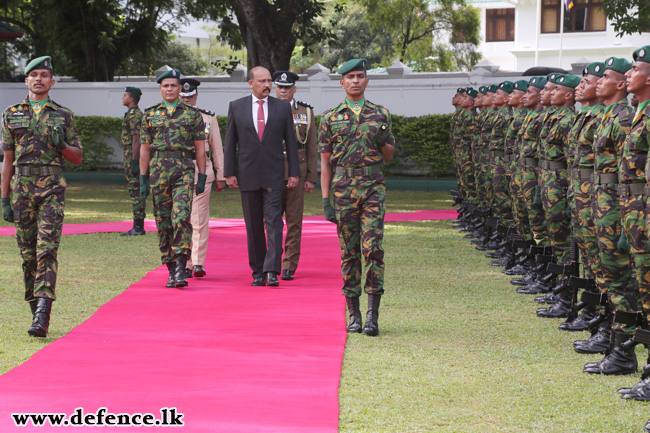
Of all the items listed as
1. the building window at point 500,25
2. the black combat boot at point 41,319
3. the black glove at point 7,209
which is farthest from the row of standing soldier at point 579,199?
the building window at point 500,25

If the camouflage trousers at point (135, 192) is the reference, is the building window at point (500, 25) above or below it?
above

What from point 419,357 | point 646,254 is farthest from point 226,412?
point 646,254

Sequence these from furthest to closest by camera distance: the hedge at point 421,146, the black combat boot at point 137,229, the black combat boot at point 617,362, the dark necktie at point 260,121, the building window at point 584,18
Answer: the building window at point 584,18 < the hedge at point 421,146 < the black combat boot at point 137,229 < the dark necktie at point 260,121 < the black combat boot at point 617,362

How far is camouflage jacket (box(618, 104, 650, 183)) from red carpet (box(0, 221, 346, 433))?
2.39m

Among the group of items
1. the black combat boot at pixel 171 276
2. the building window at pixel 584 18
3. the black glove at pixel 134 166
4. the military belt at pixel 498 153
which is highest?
the building window at pixel 584 18

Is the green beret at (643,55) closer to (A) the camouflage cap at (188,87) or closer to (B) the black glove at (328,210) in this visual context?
(B) the black glove at (328,210)

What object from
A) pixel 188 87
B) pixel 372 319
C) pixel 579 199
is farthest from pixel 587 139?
pixel 188 87

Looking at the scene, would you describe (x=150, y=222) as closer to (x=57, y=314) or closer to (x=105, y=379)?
(x=57, y=314)

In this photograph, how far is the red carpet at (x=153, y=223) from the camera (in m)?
15.2

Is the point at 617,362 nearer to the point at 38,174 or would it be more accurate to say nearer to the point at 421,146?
the point at 38,174

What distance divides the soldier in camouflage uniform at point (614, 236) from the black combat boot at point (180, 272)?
4.79m

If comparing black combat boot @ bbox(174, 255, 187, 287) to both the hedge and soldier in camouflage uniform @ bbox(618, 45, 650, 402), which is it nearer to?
soldier in camouflage uniform @ bbox(618, 45, 650, 402)

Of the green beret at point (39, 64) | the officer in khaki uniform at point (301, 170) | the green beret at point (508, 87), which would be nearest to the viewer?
the green beret at point (39, 64)

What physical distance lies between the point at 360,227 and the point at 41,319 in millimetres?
2737
